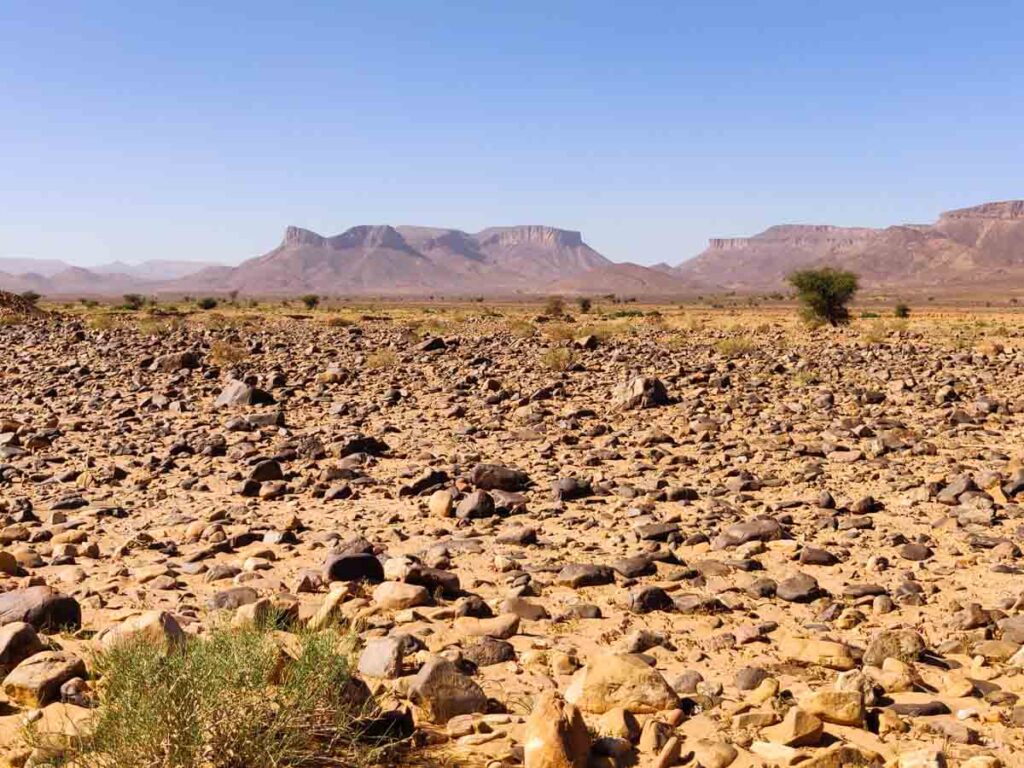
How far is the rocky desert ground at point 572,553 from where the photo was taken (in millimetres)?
3861

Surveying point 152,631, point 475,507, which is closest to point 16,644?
point 152,631

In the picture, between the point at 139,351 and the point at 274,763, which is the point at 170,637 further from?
the point at 139,351

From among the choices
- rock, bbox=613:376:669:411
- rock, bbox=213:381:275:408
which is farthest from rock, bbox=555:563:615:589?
rock, bbox=213:381:275:408

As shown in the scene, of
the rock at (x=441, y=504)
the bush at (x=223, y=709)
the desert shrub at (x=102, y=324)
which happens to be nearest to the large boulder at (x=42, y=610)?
the bush at (x=223, y=709)

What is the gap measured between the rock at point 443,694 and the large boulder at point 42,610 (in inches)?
85.4

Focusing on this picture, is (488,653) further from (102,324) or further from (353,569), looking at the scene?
(102,324)

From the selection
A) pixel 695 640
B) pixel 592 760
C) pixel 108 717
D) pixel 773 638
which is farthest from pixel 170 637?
pixel 773 638

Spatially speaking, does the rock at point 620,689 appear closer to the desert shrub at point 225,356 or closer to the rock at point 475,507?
the rock at point 475,507

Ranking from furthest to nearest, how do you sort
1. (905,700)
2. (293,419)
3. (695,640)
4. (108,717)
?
(293,419) < (695,640) < (905,700) < (108,717)

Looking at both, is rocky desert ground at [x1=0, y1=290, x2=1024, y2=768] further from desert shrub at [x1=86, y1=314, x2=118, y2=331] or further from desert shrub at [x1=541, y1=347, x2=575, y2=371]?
desert shrub at [x1=86, y1=314, x2=118, y2=331]

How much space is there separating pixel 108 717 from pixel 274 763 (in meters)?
0.58

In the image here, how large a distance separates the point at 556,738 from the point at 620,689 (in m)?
0.75

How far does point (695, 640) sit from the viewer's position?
4.91 m

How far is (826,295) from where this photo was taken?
35.2 m
